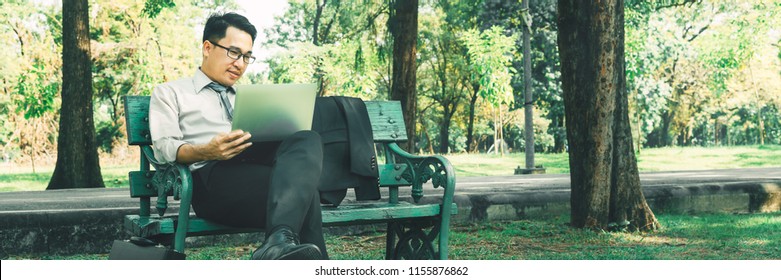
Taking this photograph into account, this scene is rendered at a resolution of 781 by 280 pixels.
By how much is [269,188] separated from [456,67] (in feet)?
106

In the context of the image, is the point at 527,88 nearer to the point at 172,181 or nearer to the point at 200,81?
the point at 200,81

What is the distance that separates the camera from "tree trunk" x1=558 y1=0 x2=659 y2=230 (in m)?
6.19

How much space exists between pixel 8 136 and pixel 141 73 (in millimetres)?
6138

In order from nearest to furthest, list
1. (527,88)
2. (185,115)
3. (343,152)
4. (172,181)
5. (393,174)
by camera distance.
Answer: (172,181), (185,115), (343,152), (393,174), (527,88)

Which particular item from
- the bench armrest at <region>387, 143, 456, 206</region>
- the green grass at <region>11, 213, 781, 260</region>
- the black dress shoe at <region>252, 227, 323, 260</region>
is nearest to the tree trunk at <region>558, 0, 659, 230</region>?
the green grass at <region>11, 213, 781, 260</region>

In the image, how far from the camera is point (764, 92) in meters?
38.9

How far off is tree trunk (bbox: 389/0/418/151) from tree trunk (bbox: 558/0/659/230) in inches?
247

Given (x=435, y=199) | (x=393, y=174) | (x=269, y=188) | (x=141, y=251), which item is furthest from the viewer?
(x=435, y=199)

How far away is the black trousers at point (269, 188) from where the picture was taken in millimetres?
3289

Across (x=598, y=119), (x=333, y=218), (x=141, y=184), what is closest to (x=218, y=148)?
(x=333, y=218)

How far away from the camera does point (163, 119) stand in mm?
3729

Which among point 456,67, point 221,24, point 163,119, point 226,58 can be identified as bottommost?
point 163,119

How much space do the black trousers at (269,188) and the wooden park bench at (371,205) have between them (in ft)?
0.35
